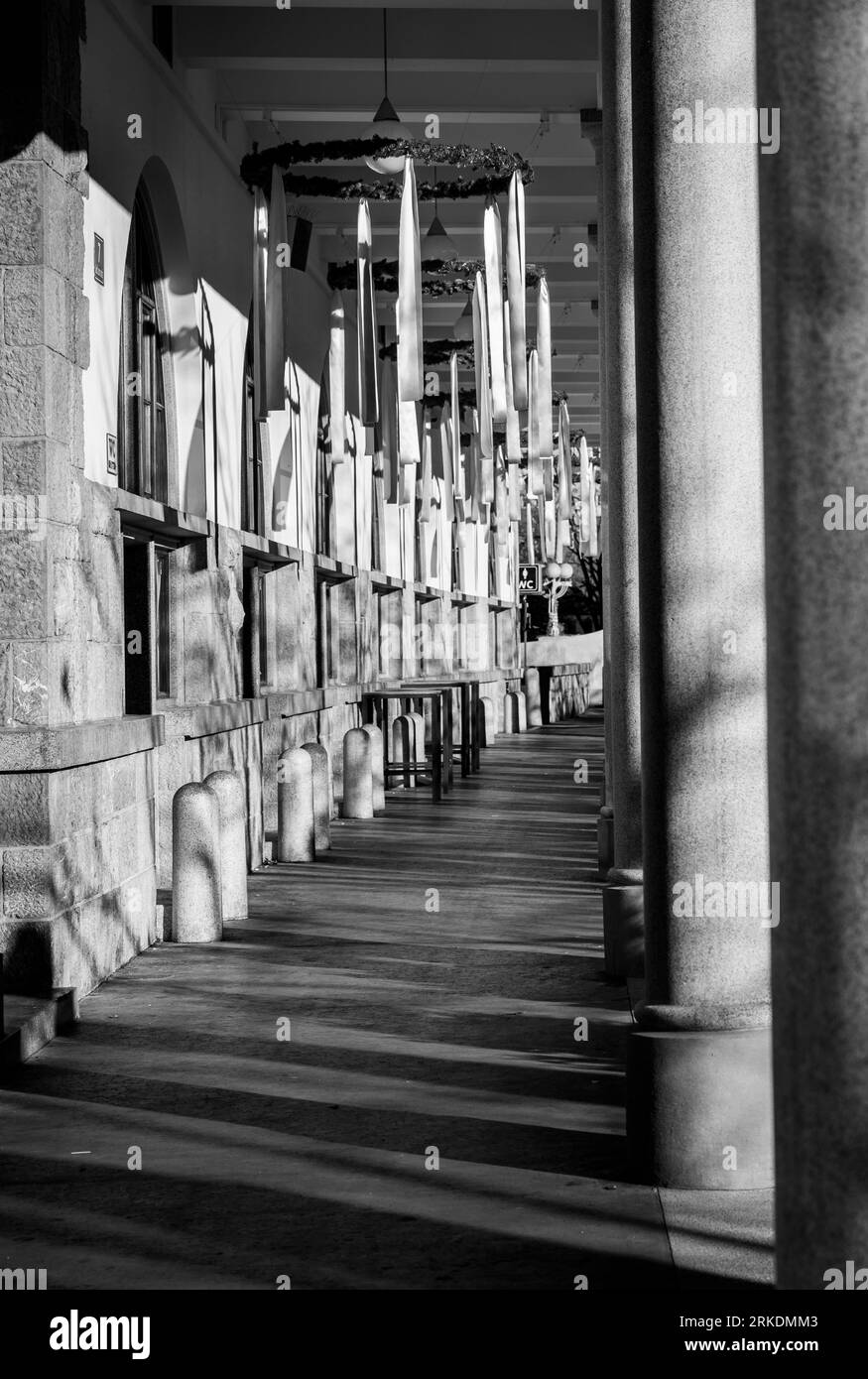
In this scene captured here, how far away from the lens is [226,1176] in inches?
203

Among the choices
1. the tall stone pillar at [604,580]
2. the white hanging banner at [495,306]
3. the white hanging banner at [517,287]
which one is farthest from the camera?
the white hanging banner at [495,306]

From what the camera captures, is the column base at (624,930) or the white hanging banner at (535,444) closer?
the column base at (624,930)

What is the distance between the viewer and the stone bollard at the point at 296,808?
43.5 feet

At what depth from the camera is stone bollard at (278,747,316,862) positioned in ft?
43.5

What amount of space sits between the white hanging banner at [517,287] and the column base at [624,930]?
15.8ft

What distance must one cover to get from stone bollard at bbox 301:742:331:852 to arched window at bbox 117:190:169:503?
8.94ft

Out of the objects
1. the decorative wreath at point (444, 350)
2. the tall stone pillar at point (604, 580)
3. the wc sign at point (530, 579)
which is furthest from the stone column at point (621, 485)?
the wc sign at point (530, 579)

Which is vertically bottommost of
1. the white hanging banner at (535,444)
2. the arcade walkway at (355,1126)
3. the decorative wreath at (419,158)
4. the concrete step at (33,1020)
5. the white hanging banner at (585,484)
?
the arcade walkway at (355,1126)

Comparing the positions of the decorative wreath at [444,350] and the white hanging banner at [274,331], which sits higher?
the decorative wreath at [444,350]

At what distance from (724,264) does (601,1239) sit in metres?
2.82

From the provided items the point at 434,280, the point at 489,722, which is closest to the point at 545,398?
the point at 434,280

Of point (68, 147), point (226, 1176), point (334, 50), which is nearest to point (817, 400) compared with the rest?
point (226, 1176)

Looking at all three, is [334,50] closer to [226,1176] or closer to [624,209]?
[624,209]

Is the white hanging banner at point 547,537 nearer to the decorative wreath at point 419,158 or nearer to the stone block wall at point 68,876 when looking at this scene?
the decorative wreath at point 419,158
